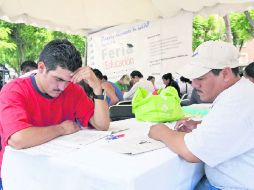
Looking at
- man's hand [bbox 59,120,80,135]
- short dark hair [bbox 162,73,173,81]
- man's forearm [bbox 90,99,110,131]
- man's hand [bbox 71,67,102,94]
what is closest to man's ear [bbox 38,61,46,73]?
man's hand [bbox 71,67,102,94]

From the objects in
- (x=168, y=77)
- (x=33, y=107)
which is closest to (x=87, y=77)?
(x=33, y=107)

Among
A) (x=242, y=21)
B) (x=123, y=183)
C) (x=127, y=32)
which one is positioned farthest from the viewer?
(x=242, y=21)

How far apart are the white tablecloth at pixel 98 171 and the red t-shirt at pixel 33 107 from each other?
0.49ft

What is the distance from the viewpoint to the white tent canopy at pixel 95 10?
4.99 meters

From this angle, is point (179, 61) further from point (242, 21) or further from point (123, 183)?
point (242, 21)

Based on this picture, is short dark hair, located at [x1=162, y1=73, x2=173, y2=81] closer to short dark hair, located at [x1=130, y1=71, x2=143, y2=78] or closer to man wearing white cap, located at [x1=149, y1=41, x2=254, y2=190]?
short dark hair, located at [x1=130, y1=71, x2=143, y2=78]

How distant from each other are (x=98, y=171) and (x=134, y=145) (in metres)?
0.35

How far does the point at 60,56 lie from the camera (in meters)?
1.76

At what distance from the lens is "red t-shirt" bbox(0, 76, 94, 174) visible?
159 cm

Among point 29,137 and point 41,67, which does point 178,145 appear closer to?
point 29,137

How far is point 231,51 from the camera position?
155 cm

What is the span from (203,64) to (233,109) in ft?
1.07

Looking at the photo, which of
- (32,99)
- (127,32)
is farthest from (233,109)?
(127,32)

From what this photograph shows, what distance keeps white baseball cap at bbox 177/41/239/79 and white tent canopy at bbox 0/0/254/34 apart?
3600 mm
